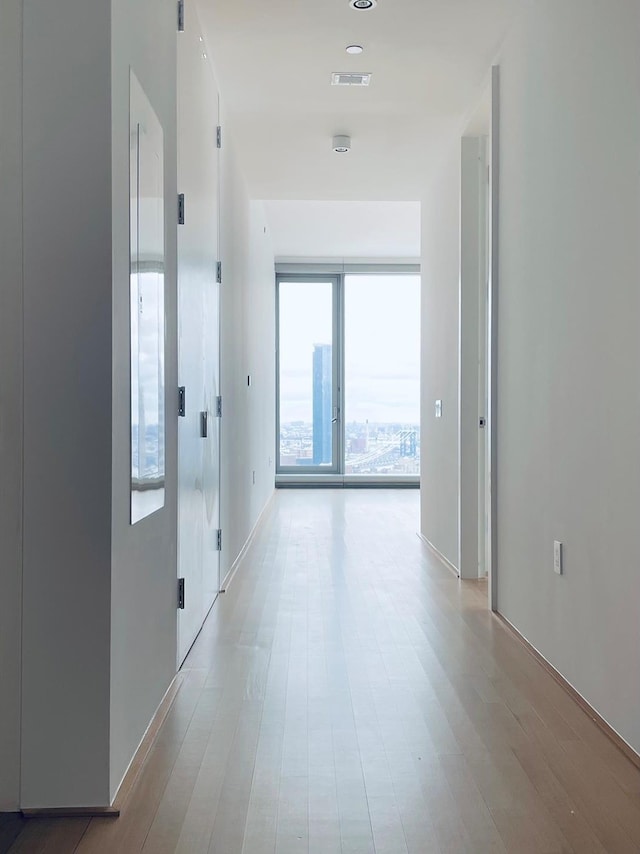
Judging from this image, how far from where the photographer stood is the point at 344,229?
8992 millimetres

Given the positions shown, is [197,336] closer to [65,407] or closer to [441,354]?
[65,407]

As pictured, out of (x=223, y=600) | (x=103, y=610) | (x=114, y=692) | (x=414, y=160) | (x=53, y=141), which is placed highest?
(x=414, y=160)

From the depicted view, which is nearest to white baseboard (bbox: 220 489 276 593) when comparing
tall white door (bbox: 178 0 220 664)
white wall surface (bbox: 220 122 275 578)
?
white wall surface (bbox: 220 122 275 578)

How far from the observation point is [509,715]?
2.58 meters

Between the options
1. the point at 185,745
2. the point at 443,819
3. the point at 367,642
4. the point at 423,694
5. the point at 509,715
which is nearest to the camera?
the point at 443,819

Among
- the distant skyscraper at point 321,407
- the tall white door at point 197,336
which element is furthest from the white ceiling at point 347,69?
the distant skyscraper at point 321,407

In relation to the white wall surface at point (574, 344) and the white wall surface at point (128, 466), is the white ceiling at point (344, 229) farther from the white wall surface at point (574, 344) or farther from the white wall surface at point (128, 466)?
the white wall surface at point (128, 466)

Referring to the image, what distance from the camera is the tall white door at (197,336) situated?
3172 millimetres

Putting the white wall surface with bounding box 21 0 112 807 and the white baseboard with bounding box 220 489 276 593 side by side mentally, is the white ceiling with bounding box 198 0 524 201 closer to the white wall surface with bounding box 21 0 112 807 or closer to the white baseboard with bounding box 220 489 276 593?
the white wall surface with bounding box 21 0 112 807

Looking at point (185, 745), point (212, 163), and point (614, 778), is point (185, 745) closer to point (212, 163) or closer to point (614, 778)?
point (614, 778)

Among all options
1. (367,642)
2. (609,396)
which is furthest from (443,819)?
(367,642)

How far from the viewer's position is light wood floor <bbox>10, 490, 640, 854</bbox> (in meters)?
1.83

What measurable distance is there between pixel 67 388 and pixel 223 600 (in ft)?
8.24

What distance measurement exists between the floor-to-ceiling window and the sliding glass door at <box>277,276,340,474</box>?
0.04 feet
